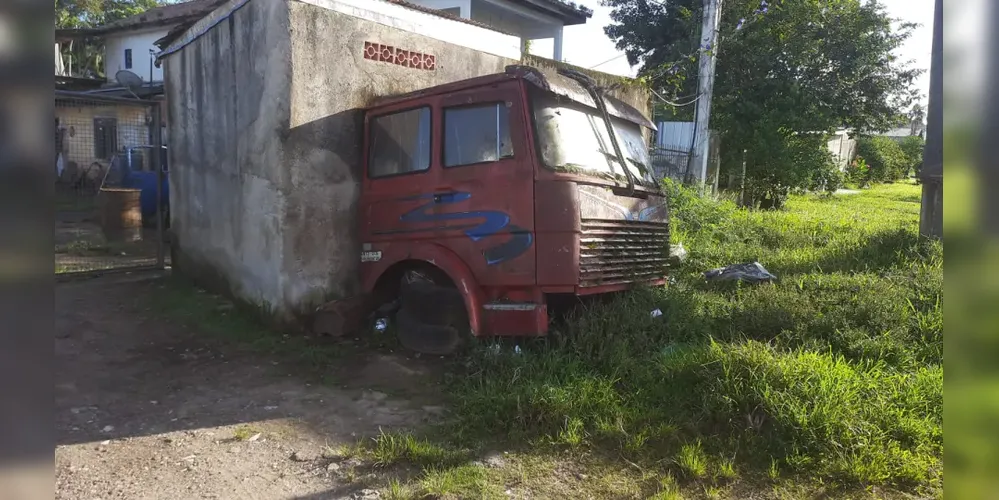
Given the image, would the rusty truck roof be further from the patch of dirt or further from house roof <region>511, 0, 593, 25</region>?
house roof <region>511, 0, 593, 25</region>

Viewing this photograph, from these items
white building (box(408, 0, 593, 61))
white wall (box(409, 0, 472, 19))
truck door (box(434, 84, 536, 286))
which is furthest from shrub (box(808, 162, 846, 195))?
truck door (box(434, 84, 536, 286))

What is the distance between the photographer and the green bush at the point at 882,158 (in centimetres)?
2619

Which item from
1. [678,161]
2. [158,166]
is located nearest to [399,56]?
[158,166]

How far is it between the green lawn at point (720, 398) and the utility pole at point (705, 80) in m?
6.25

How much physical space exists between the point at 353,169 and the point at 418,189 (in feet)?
3.35

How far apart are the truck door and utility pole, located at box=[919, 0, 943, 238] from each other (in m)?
3.55

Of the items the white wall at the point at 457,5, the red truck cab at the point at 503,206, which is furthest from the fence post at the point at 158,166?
the white wall at the point at 457,5

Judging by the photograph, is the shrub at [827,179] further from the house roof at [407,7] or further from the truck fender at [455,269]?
the truck fender at [455,269]

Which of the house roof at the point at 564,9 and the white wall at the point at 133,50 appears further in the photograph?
the white wall at the point at 133,50

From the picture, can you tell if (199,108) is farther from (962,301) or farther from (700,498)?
(962,301)

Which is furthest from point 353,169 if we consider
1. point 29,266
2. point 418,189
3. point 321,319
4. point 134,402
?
point 29,266

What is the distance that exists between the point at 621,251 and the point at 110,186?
12356 mm

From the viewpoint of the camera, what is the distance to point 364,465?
359cm

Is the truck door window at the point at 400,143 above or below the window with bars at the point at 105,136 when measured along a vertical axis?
below
